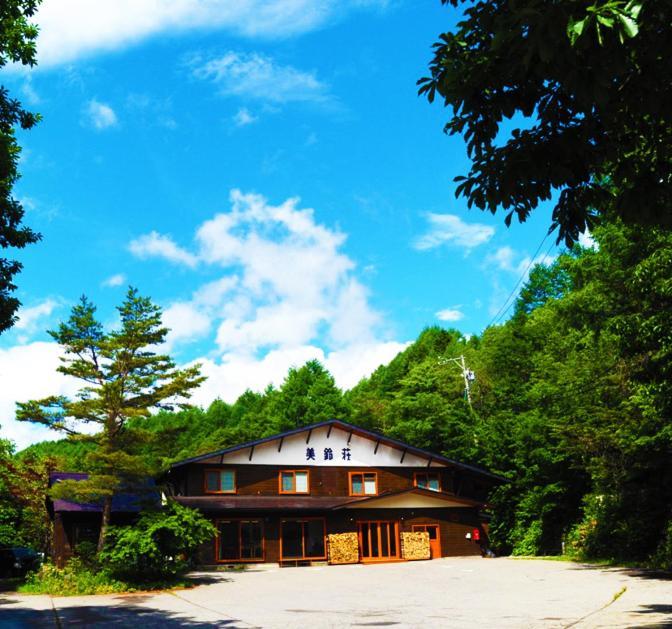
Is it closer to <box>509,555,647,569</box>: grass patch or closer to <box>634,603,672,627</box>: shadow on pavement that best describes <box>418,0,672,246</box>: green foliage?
<box>634,603,672,627</box>: shadow on pavement

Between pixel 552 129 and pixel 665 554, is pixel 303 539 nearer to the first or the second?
pixel 665 554

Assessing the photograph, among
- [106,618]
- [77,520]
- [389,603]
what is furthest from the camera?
[77,520]

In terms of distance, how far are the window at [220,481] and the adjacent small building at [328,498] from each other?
0.17ft

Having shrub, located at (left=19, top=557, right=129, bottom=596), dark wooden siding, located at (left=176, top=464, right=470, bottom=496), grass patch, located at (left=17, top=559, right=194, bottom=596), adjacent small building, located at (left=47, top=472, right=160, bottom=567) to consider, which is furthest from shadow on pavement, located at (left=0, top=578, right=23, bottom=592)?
dark wooden siding, located at (left=176, top=464, right=470, bottom=496)

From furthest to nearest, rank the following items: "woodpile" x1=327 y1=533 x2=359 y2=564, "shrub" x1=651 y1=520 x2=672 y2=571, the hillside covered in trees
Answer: "woodpile" x1=327 y1=533 x2=359 y2=564
"shrub" x1=651 y1=520 x2=672 y2=571
the hillside covered in trees

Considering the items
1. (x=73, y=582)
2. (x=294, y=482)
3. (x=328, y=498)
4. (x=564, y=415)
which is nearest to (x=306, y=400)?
(x=294, y=482)

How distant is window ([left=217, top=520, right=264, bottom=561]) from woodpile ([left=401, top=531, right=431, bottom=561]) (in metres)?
7.41

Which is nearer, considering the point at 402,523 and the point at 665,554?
the point at 665,554

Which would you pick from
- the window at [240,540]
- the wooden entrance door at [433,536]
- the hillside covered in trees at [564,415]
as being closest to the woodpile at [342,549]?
the window at [240,540]

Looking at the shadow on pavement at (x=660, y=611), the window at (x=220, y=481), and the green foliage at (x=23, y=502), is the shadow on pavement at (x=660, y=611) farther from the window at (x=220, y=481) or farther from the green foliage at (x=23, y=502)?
the green foliage at (x=23, y=502)

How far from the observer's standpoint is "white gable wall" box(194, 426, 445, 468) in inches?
1316

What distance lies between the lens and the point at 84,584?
21.6 metres

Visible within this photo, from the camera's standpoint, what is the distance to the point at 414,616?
1289 cm

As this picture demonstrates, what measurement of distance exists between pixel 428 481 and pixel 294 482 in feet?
26.4
